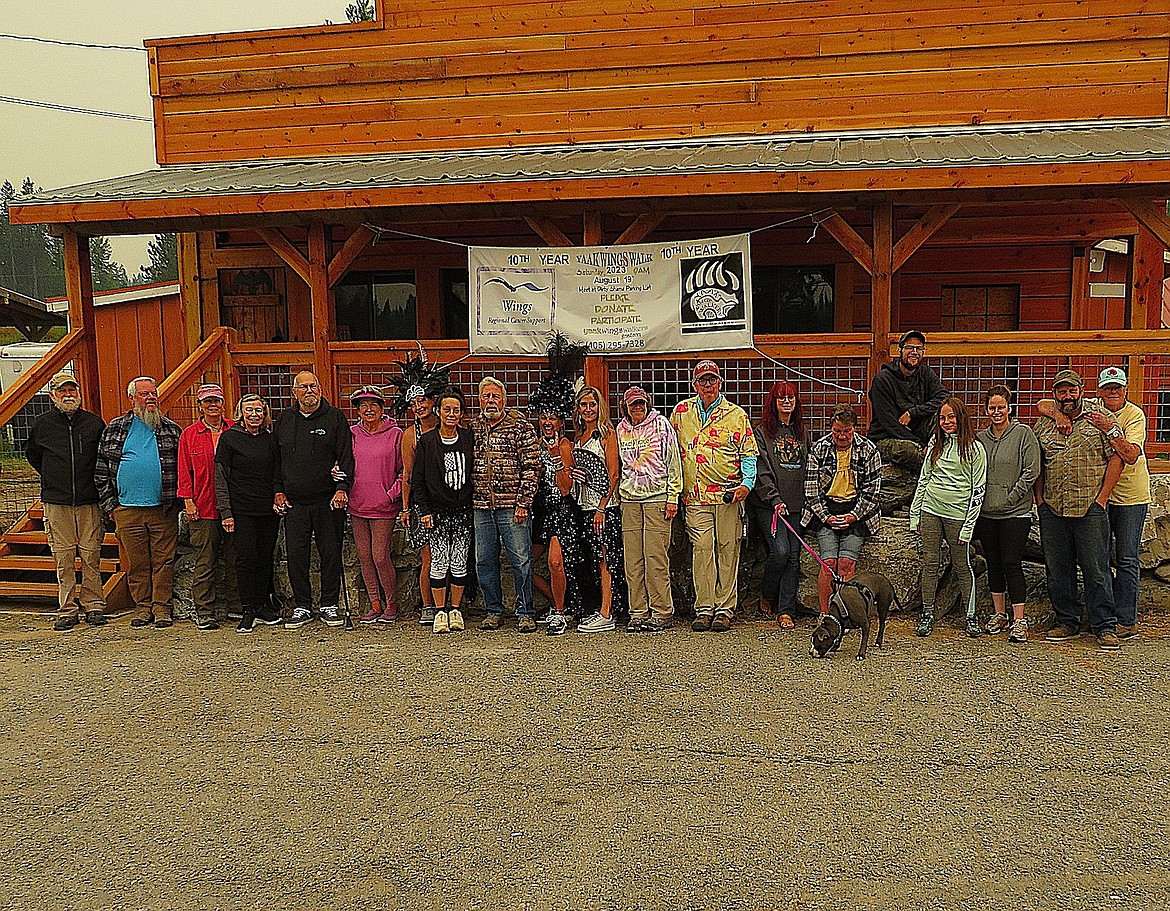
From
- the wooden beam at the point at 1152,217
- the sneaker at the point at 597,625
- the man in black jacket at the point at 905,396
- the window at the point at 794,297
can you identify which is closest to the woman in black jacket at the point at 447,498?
the sneaker at the point at 597,625

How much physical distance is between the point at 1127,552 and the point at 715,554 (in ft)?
8.56

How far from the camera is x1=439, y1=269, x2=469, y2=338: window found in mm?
10797

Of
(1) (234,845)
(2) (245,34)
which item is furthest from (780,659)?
→ (2) (245,34)

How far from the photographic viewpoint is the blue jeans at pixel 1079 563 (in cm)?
613

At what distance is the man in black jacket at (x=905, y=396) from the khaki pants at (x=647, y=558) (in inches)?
75.1

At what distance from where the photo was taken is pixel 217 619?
23.7 feet

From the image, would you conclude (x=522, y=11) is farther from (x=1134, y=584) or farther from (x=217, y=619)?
(x=1134, y=584)

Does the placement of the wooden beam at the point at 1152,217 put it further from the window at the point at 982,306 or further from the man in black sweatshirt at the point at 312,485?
the man in black sweatshirt at the point at 312,485

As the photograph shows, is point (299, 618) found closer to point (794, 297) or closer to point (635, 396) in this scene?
point (635, 396)

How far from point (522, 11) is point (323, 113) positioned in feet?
7.90

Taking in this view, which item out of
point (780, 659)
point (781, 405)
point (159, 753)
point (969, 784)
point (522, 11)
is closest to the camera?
point (969, 784)

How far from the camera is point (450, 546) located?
6.74m

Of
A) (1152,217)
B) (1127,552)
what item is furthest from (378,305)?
(1127,552)

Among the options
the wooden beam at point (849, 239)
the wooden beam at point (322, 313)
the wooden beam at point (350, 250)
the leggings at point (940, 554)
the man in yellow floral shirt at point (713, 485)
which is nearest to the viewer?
the leggings at point (940, 554)
